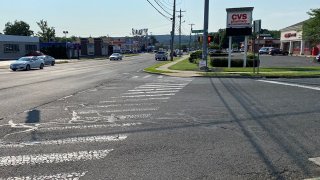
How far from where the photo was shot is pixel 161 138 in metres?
7.03

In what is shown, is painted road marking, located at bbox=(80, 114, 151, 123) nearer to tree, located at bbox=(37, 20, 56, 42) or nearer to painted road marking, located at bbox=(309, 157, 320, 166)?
painted road marking, located at bbox=(309, 157, 320, 166)

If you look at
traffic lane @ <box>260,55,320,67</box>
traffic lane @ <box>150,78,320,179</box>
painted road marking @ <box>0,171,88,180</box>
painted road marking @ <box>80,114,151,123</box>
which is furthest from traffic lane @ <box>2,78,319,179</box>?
traffic lane @ <box>260,55,320,67</box>

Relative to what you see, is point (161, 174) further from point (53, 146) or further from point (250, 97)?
point (250, 97)

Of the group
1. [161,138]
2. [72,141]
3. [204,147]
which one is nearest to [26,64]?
[72,141]

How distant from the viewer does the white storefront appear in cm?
7594

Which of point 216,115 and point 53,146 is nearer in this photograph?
point 53,146

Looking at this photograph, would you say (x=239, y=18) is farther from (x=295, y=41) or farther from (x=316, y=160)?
(x=295, y=41)

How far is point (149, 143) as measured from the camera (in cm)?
668

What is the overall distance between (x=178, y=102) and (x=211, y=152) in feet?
18.2

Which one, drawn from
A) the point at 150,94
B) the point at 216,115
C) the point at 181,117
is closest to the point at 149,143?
the point at 181,117

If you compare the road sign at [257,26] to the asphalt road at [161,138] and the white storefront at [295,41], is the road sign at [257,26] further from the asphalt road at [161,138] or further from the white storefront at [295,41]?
the white storefront at [295,41]

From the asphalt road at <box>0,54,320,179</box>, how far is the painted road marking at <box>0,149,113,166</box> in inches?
0.6

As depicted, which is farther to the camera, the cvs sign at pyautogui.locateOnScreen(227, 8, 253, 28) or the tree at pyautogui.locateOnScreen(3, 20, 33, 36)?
the tree at pyautogui.locateOnScreen(3, 20, 33, 36)

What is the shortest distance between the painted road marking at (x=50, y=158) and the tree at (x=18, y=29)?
446 ft
